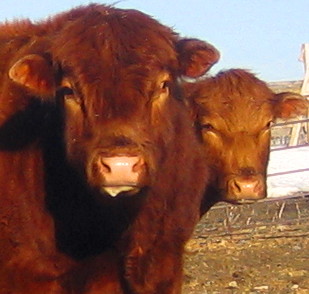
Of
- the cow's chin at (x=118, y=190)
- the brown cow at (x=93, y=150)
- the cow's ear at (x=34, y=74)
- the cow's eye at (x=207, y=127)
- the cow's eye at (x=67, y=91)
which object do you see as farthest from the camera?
the cow's eye at (x=207, y=127)

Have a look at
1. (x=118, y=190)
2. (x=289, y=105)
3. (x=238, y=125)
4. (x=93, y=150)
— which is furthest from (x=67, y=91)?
(x=289, y=105)

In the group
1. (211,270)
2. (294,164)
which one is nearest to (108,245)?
(211,270)

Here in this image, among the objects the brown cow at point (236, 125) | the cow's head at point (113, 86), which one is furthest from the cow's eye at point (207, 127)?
the cow's head at point (113, 86)

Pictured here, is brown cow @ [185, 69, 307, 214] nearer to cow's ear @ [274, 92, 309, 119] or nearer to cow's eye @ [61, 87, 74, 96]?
cow's ear @ [274, 92, 309, 119]

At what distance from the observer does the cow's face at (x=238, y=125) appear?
8.46 meters

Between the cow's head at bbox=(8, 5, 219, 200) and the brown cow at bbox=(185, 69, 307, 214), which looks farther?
the brown cow at bbox=(185, 69, 307, 214)

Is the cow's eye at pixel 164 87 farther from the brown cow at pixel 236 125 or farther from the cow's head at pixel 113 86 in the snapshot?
the brown cow at pixel 236 125

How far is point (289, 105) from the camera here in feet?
30.7

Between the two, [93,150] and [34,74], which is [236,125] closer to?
[34,74]

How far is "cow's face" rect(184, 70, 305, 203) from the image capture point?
8.46 m

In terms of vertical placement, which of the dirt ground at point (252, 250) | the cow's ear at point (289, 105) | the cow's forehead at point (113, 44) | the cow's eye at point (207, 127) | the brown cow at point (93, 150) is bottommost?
the dirt ground at point (252, 250)

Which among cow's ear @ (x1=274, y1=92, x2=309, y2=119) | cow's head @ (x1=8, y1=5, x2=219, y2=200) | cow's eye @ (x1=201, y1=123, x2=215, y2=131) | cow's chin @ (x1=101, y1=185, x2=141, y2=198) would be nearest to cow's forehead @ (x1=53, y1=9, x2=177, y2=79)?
cow's head @ (x1=8, y1=5, x2=219, y2=200)

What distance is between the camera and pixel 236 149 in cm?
873

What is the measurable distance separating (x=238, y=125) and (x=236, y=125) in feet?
0.06
